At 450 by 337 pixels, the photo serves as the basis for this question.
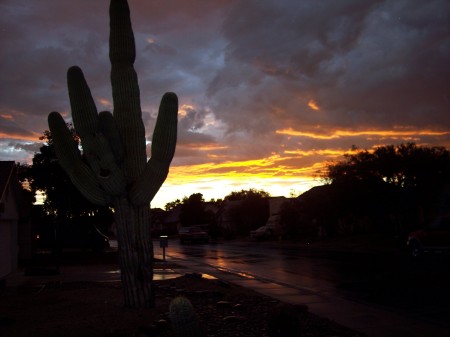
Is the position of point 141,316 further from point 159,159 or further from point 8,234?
point 8,234

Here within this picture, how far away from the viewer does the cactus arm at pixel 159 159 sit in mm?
9453

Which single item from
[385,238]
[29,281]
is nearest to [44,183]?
[29,281]

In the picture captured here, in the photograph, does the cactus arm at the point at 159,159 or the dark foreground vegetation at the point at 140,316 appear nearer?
the dark foreground vegetation at the point at 140,316

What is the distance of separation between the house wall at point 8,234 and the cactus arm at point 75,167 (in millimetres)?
8749

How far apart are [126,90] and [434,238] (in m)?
16.3

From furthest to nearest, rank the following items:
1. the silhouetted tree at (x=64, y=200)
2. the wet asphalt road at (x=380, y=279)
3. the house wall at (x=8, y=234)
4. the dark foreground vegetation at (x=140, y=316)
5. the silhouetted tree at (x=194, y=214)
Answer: the silhouetted tree at (x=194, y=214) → the silhouetted tree at (x=64, y=200) → the house wall at (x=8, y=234) → the wet asphalt road at (x=380, y=279) → the dark foreground vegetation at (x=140, y=316)

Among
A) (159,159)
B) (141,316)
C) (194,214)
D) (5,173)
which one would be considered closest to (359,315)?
(141,316)

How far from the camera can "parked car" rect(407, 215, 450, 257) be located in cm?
2075

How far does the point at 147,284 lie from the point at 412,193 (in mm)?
28046

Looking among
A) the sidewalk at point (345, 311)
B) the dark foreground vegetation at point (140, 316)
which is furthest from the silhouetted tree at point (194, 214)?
the dark foreground vegetation at point (140, 316)

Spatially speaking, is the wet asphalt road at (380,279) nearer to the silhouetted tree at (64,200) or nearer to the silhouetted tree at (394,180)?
the silhouetted tree at (394,180)

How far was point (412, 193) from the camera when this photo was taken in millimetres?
33844

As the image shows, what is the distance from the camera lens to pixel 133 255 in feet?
31.3

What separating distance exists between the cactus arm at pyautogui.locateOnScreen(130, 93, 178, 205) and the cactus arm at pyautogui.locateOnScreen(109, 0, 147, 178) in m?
0.34
